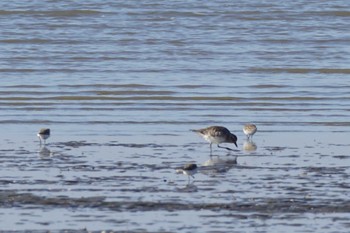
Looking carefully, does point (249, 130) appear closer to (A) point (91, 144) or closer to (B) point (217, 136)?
(B) point (217, 136)

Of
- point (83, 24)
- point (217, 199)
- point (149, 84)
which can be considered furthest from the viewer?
point (83, 24)

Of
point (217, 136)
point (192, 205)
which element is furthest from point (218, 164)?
point (192, 205)

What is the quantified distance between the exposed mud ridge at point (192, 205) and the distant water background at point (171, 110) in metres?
0.03

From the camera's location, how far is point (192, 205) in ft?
34.6

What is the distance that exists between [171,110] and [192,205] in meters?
8.41

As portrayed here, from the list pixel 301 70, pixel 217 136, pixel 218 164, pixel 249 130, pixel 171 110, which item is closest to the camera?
pixel 218 164

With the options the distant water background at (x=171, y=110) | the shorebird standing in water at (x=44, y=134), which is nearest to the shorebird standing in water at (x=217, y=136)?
the distant water background at (x=171, y=110)

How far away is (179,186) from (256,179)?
934 millimetres

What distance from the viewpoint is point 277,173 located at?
12.4 meters

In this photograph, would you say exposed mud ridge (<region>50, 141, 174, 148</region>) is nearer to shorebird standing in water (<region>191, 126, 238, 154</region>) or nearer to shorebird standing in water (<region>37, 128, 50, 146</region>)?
shorebird standing in water (<region>37, 128, 50, 146</region>)

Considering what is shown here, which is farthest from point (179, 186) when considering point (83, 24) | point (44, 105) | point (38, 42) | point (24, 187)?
point (83, 24)

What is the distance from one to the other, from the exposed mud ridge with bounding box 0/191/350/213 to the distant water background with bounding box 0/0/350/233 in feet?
0.10

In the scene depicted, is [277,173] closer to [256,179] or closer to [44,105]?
[256,179]

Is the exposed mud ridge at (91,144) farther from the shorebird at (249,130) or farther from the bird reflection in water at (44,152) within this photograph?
the shorebird at (249,130)
